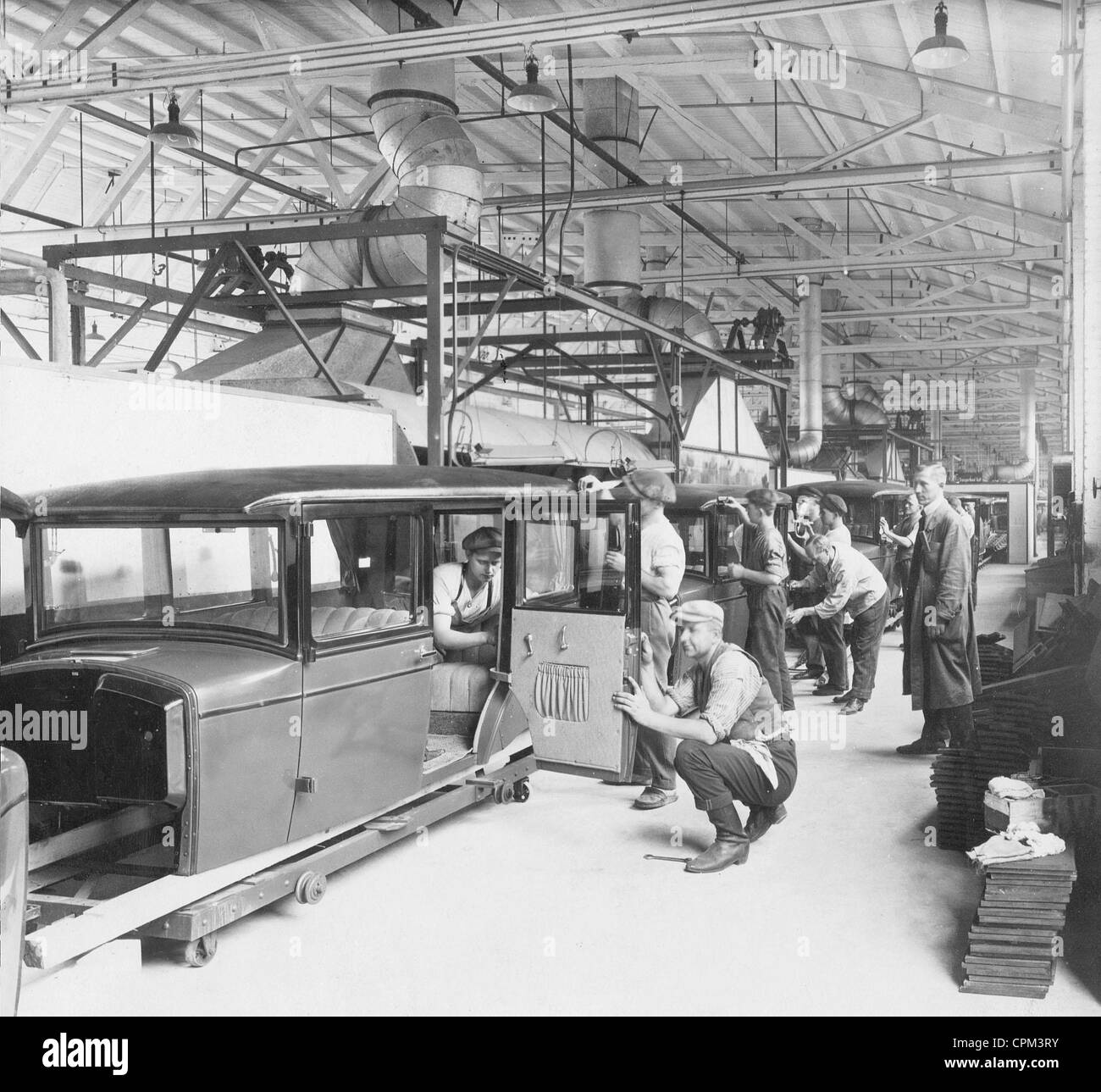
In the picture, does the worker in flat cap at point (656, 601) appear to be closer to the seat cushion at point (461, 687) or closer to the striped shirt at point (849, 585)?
the seat cushion at point (461, 687)

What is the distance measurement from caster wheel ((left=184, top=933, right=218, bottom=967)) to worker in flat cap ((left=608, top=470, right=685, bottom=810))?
280 cm

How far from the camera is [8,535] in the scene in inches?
212

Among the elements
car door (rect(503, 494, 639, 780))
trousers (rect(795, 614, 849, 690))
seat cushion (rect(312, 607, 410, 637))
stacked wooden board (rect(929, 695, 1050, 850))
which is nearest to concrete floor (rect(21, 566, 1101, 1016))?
stacked wooden board (rect(929, 695, 1050, 850))

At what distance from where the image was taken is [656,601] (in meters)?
6.73

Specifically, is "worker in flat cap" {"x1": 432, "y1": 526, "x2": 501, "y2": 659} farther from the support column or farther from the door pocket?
the support column

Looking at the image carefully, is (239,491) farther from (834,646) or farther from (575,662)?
(834,646)

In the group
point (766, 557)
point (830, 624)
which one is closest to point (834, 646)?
point (830, 624)

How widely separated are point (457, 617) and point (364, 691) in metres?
1.59

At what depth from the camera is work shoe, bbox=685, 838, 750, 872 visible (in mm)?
5241

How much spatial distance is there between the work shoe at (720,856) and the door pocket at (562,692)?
961 millimetres

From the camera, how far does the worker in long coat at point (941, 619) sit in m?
6.93

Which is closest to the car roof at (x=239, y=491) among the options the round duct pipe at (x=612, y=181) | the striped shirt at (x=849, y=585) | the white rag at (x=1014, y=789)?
the white rag at (x=1014, y=789)
